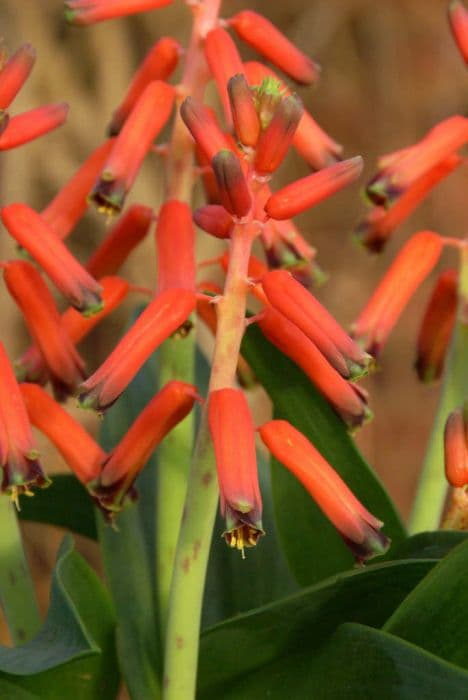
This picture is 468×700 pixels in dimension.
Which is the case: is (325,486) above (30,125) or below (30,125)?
below

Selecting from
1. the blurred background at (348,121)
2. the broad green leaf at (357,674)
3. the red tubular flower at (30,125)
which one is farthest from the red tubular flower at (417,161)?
the blurred background at (348,121)

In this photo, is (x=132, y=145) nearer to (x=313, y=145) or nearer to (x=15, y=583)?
(x=313, y=145)

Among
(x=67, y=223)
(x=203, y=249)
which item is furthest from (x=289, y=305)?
(x=203, y=249)

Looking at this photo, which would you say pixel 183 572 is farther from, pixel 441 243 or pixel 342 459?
pixel 441 243

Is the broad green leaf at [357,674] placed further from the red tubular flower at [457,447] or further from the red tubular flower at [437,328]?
the red tubular flower at [437,328]

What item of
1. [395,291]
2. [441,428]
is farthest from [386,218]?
[441,428]

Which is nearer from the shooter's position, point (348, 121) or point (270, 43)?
point (270, 43)

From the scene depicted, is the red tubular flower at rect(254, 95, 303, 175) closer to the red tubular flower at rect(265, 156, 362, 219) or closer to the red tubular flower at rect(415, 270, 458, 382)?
the red tubular flower at rect(265, 156, 362, 219)
